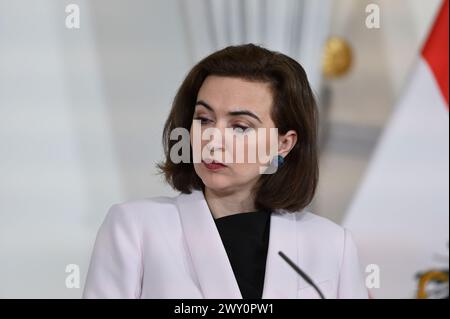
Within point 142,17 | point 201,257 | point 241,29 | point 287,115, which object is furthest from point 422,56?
point 201,257

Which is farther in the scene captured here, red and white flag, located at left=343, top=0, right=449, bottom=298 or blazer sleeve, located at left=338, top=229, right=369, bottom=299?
red and white flag, located at left=343, top=0, right=449, bottom=298

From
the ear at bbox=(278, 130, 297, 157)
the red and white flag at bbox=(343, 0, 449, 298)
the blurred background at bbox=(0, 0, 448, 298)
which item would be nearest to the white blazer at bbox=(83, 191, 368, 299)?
the ear at bbox=(278, 130, 297, 157)

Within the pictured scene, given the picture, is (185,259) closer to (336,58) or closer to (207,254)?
(207,254)

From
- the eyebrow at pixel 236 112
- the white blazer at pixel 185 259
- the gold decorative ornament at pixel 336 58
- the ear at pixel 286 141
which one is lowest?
the white blazer at pixel 185 259

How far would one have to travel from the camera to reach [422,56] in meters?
2.59

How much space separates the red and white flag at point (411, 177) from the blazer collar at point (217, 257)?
1158 millimetres

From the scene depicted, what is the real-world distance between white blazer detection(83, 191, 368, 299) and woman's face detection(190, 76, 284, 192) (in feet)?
0.23

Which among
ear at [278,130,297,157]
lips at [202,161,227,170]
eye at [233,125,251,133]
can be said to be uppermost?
Answer: eye at [233,125,251,133]

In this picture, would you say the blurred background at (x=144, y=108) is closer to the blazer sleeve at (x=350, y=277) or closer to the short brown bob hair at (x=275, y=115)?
the short brown bob hair at (x=275, y=115)

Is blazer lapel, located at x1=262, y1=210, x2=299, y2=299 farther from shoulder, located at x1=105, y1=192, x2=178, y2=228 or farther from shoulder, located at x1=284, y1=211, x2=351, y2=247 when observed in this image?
shoulder, located at x1=105, y1=192, x2=178, y2=228

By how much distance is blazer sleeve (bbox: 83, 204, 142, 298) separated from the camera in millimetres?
1345

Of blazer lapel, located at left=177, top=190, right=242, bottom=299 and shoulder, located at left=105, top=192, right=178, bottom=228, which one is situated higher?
shoulder, located at left=105, top=192, right=178, bottom=228

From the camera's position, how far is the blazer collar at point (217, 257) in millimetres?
1353

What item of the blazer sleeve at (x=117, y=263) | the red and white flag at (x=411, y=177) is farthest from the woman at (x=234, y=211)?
the red and white flag at (x=411, y=177)
